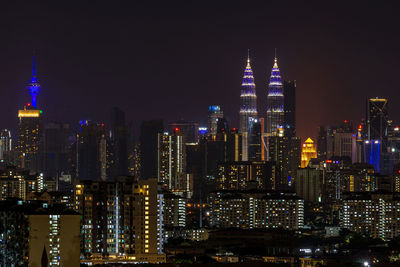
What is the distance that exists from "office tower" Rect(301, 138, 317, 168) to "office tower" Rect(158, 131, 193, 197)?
6.24 metres

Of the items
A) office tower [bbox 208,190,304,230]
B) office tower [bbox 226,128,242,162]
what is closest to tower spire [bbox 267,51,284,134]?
office tower [bbox 226,128,242,162]

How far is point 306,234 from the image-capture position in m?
35.3

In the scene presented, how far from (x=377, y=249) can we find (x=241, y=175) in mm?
15283

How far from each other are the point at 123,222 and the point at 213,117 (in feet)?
105

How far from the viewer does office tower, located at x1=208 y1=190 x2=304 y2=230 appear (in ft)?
124

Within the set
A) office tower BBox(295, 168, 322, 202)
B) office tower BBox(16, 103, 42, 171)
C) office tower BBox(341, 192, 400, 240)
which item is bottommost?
office tower BBox(341, 192, 400, 240)

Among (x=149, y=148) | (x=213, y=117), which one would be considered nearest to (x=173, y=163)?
(x=149, y=148)

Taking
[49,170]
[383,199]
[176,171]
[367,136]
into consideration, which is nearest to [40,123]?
[49,170]

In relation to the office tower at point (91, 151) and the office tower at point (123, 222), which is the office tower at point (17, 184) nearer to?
the office tower at point (123, 222)

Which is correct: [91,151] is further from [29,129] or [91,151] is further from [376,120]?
[376,120]

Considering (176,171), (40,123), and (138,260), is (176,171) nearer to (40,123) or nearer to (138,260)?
(40,123)

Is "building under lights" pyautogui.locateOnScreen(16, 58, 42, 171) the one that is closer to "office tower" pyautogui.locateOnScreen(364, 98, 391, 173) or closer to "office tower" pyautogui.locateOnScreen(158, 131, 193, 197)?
"office tower" pyautogui.locateOnScreen(158, 131, 193, 197)

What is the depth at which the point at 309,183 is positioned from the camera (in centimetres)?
4638

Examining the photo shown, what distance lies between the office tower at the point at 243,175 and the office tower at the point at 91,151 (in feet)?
16.9
